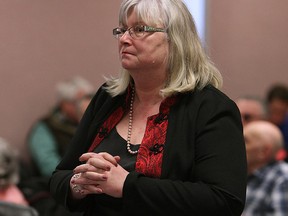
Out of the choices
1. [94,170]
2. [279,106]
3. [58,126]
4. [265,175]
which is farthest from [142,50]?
[279,106]

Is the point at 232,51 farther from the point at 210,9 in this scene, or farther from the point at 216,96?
the point at 216,96

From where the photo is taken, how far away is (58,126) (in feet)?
18.9

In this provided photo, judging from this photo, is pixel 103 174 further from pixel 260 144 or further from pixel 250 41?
pixel 250 41

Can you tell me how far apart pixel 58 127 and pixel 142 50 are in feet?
12.4

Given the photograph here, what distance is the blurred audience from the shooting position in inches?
223

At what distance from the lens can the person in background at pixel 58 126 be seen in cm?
566

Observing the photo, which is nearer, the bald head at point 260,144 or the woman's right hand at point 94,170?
the woman's right hand at point 94,170

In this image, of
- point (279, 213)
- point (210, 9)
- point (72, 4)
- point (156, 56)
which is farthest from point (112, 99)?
point (210, 9)

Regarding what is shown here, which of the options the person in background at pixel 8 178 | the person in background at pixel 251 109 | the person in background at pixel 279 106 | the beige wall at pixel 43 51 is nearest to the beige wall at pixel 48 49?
the beige wall at pixel 43 51

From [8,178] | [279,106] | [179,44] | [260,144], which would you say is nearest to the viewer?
[179,44]

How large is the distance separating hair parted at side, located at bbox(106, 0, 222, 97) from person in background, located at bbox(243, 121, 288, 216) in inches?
69.7

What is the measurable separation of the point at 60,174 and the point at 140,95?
1.15ft

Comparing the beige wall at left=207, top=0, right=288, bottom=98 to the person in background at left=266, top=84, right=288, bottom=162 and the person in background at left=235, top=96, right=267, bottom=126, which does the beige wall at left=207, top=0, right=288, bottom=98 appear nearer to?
the person in background at left=266, top=84, right=288, bottom=162

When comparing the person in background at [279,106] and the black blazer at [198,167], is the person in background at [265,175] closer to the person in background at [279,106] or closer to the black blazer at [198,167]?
the black blazer at [198,167]
